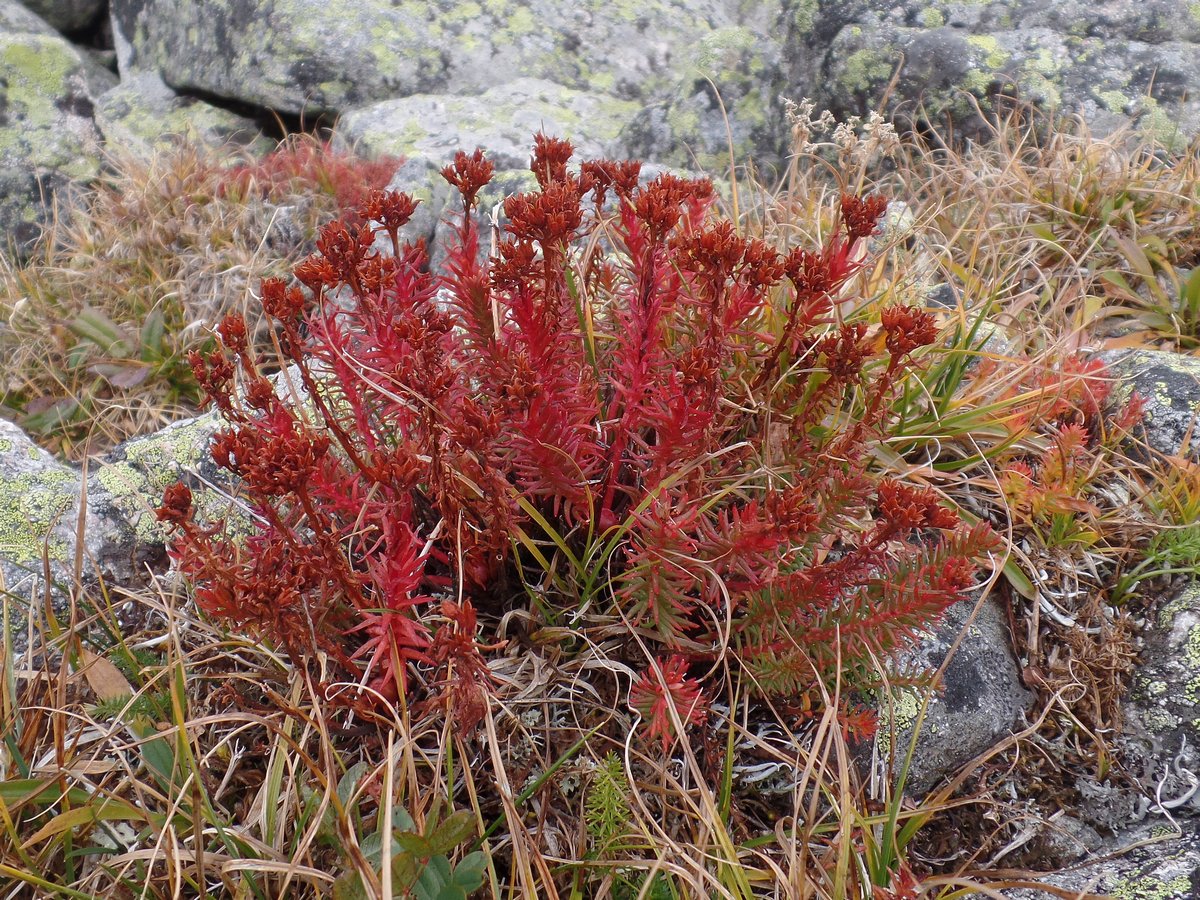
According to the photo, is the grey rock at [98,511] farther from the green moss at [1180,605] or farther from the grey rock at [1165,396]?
the grey rock at [1165,396]

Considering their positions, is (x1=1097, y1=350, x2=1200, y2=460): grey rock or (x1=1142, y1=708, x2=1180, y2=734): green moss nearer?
(x1=1142, y1=708, x2=1180, y2=734): green moss

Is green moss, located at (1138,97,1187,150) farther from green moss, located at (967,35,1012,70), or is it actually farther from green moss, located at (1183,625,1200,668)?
green moss, located at (1183,625,1200,668)

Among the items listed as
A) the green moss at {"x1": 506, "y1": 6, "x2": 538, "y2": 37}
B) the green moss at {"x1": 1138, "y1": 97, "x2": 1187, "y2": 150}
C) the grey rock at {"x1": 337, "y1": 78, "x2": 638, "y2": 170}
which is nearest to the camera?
the green moss at {"x1": 1138, "y1": 97, "x2": 1187, "y2": 150}

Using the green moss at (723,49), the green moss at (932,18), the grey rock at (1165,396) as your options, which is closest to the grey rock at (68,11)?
the green moss at (723,49)

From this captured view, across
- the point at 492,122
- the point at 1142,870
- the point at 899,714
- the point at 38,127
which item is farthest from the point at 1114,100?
the point at 38,127

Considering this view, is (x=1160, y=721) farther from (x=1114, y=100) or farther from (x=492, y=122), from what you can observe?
(x=492, y=122)

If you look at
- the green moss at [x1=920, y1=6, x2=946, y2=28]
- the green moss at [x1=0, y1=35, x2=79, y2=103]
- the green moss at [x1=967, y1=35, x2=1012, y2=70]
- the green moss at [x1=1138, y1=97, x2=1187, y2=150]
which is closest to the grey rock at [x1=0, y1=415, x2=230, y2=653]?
the green moss at [x1=0, y1=35, x2=79, y2=103]

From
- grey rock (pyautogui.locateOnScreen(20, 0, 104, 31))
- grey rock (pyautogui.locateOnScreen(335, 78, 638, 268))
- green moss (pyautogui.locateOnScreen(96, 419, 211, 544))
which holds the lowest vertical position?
green moss (pyautogui.locateOnScreen(96, 419, 211, 544))
